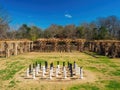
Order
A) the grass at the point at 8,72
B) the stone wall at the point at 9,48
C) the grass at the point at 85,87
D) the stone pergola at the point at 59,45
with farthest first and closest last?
the stone pergola at the point at 59,45, the stone wall at the point at 9,48, the grass at the point at 8,72, the grass at the point at 85,87

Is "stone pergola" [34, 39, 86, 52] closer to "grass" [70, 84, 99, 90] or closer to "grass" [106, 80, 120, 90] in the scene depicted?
"grass" [106, 80, 120, 90]

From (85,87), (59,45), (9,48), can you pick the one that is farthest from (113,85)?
(59,45)

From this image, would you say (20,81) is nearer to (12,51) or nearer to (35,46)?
(12,51)

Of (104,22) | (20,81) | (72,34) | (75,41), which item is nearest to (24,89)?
(20,81)

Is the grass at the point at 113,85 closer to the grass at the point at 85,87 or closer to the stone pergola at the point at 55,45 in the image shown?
the grass at the point at 85,87

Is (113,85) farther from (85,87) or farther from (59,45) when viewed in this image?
(59,45)

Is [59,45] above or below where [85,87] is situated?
above

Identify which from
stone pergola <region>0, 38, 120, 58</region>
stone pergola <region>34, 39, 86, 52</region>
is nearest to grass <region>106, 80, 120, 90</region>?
stone pergola <region>0, 38, 120, 58</region>

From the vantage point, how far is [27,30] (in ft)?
230

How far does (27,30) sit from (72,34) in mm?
16359

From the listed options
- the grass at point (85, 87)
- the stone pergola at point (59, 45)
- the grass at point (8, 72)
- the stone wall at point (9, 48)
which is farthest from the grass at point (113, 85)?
the stone pergola at point (59, 45)

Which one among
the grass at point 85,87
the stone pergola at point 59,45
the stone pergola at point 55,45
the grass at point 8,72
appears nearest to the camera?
the grass at point 85,87

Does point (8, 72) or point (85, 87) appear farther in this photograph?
point (8, 72)

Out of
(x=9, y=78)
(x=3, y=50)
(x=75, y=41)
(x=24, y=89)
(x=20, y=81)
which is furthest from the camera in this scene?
(x=75, y=41)
